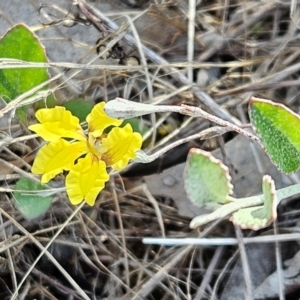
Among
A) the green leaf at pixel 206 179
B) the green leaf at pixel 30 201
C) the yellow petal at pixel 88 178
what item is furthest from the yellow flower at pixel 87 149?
the green leaf at pixel 30 201

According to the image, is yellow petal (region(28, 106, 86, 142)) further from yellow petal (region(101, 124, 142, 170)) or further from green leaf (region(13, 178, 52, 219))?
green leaf (region(13, 178, 52, 219))

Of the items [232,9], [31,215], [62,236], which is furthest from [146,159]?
[232,9]

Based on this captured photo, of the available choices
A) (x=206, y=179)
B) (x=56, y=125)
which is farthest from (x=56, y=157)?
(x=206, y=179)

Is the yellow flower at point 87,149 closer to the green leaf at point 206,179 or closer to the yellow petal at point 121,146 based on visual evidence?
the yellow petal at point 121,146

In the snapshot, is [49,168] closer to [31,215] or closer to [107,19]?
[31,215]

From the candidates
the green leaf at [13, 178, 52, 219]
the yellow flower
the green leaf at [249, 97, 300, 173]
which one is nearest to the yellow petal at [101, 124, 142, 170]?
the yellow flower

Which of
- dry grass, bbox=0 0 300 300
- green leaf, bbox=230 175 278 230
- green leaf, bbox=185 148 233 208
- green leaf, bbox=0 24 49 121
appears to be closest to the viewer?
green leaf, bbox=230 175 278 230
